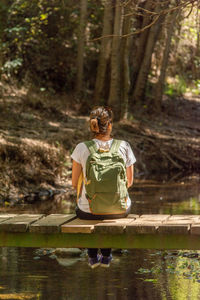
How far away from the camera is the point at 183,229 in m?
5.75

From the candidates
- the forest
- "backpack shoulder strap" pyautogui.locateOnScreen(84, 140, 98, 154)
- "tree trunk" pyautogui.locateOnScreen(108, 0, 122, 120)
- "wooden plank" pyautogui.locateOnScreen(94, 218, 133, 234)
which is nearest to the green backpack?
"backpack shoulder strap" pyautogui.locateOnScreen(84, 140, 98, 154)

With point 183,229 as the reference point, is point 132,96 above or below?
above

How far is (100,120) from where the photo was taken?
605 centimetres

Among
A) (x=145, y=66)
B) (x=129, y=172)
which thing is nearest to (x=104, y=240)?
(x=129, y=172)

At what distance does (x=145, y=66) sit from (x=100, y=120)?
17541 mm

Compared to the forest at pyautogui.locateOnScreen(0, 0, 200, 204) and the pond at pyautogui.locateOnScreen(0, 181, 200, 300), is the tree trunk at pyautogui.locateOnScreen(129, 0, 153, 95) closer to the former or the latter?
the forest at pyautogui.locateOnScreen(0, 0, 200, 204)

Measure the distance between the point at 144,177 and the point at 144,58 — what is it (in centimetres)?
669

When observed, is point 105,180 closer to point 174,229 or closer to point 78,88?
point 174,229

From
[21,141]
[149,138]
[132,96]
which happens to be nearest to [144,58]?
[132,96]

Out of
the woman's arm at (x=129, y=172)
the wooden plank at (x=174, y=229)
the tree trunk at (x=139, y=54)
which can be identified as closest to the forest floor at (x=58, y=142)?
the tree trunk at (x=139, y=54)

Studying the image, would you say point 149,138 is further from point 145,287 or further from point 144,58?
point 145,287

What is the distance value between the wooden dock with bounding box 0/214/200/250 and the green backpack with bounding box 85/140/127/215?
0.55 ft

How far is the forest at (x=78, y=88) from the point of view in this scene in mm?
17750

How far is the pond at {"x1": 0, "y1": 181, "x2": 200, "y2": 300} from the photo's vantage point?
6473mm
